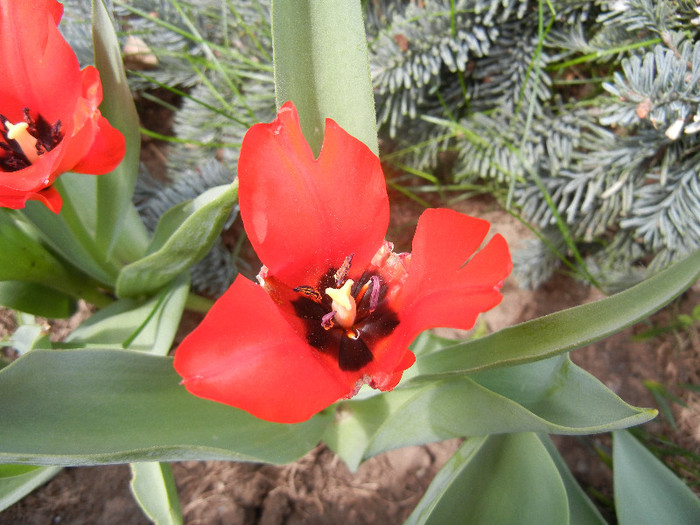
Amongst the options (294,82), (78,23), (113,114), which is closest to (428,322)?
(294,82)

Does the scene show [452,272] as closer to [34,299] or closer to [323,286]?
[323,286]

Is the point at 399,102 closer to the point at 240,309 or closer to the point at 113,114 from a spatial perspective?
the point at 113,114

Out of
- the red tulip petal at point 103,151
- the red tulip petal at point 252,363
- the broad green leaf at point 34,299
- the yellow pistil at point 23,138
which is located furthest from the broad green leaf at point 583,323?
the broad green leaf at point 34,299

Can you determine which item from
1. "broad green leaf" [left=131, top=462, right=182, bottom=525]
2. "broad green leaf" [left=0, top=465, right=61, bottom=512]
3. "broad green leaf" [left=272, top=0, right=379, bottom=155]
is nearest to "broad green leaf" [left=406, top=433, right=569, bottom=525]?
"broad green leaf" [left=131, top=462, right=182, bottom=525]

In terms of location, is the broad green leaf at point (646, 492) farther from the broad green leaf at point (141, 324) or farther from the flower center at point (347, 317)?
the broad green leaf at point (141, 324)

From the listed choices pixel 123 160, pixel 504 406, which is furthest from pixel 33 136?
pixel 504 406

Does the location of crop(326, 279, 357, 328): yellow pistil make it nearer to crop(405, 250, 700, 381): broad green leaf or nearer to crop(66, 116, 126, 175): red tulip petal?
crop(405, 250, 700, 381): broad green leaf
